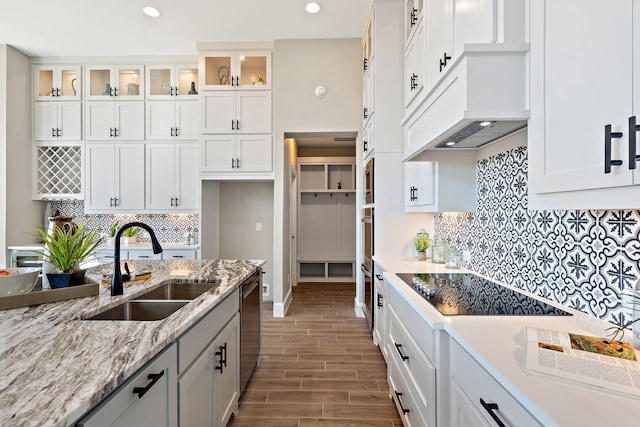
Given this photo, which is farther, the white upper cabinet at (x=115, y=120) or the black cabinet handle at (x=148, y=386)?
the white upper cabinet at (x=115, y=120)

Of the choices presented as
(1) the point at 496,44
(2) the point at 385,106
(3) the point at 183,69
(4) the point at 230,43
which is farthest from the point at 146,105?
(1) the point at 496,44

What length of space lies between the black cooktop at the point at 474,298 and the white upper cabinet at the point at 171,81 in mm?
3831

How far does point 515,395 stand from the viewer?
0.77 metres

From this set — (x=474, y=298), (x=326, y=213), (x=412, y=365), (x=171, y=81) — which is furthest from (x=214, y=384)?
(x=326, y=213)

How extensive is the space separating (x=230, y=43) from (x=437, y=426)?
437 cm

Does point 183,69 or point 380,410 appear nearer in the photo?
point 380,410

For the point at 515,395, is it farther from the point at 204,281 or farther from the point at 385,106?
the point at 385,106

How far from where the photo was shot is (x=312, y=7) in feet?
10.9

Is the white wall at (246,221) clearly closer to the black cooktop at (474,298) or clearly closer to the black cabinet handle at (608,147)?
the black cooktop at (474,298)

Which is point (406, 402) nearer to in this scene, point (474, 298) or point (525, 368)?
point (474, 298)

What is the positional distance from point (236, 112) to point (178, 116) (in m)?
0.85

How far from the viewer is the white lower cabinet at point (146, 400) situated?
811 mm

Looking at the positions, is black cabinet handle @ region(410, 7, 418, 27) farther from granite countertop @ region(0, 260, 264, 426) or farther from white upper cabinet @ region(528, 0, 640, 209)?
granite countertop @ region(0, 260, 264, 426)

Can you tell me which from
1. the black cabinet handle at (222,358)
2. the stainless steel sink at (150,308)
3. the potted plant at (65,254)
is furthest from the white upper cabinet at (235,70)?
the black cabinet handle at (222,358)
